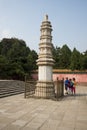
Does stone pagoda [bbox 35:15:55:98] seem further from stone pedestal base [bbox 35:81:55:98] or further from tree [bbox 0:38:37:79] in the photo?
tree [bbox 0:38:37:79]

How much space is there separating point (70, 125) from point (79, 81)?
29.9 m

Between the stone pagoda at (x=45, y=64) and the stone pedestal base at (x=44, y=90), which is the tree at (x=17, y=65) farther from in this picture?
the stone pedestal base at (x=44, y=90)

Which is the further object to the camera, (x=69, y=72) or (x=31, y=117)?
(x=69, y=72)

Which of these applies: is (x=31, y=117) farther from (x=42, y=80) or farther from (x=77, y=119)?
(x=42, y=80)

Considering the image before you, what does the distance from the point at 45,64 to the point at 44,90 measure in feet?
5.59

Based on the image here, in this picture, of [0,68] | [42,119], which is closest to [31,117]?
[42,119]

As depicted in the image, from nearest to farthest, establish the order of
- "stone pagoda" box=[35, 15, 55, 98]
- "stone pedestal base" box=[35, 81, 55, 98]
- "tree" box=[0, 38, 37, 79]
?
"stone pedestal base" box=[35, 81, 55, 98]
"stone pagoda" box=[35, 15, 55, 98]
"tree" box=[0, 38, 37, 79]

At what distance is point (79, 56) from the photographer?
41094mm

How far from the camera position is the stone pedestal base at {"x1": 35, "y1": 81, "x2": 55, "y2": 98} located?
13.5 meters

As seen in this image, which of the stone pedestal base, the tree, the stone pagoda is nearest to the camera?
the stone pedestal base

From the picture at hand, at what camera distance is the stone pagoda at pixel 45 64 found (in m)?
13.6

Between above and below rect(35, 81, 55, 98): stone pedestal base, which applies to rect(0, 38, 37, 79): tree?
above

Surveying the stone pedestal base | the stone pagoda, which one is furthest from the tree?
the stone pedestal base

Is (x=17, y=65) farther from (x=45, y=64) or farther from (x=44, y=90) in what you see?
(x=44, y=90)
